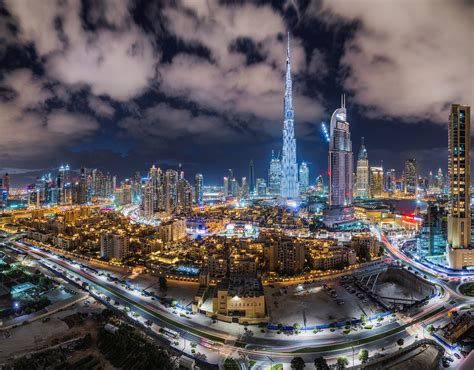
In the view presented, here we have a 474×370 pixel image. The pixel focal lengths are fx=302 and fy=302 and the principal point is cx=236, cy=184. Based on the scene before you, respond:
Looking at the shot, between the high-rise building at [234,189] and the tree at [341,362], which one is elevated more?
the high-rise building at [234,189]

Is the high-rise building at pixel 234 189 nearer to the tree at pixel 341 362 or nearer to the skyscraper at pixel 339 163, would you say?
the skyscraper at pixel 339 163

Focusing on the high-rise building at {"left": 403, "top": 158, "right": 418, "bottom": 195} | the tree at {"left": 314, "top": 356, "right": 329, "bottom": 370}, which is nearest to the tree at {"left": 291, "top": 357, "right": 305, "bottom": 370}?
the tree at {"left": 314, "top": 356, "right": 329, "bottom": 370}

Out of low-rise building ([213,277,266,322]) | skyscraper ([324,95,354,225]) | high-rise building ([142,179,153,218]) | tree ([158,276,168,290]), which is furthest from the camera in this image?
high-rise building ([142,179,153,218])

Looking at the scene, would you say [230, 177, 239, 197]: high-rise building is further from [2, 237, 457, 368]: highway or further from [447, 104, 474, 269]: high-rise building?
[2, 237, 457, 368]: highway

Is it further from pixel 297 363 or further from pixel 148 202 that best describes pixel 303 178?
pixel 297 363

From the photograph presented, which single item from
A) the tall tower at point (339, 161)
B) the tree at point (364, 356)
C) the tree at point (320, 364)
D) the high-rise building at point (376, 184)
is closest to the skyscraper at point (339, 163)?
the tall tower at point (339, 161)

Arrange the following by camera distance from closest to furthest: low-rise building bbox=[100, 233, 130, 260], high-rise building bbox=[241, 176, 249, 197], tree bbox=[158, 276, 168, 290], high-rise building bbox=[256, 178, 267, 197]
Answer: tree bbox=[158, 276, 168, 290]
low-rise building bbox=[100, 233, 130, 260]
high-rise building bbox=[241, 176, 249, 197]
high-rise building bbox=[256, 178, 267, 197]

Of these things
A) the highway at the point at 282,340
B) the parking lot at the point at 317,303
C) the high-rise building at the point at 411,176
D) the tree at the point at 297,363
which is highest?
the high-rise building at the point at 411,176
